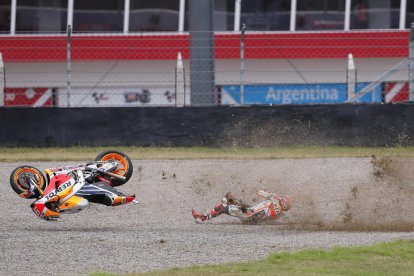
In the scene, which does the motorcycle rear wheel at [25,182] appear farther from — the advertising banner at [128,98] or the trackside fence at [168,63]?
the advertising banner at [128,98]

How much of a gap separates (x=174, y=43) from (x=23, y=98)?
4.51m

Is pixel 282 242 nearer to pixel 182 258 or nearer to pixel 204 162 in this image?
pixel 182 258

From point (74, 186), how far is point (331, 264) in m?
3.36

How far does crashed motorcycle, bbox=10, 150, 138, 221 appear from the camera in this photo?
1016 centimetres

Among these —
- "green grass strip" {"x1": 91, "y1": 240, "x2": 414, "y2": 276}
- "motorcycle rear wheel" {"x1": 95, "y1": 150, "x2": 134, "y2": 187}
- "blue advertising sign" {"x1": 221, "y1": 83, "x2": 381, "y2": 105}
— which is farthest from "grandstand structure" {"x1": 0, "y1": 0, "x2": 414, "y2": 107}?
"green grass strip" {"x1": 91, "y1": 240, "x2": 414, "y2": 276}

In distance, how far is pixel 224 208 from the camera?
→ 10.6 metres

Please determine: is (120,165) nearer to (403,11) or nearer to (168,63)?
(168,63)

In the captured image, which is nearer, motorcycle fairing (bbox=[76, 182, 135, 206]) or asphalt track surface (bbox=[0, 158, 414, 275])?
asphalt track surface (bbox=[0, 158, 414, 275])

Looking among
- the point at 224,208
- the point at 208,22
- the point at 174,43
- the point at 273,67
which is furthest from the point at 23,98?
the point at 224,208

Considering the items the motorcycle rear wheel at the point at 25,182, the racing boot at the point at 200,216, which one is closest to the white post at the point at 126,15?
the motorcycle rear wheel at the point at 25,182

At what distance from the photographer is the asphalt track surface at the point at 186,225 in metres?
8.52

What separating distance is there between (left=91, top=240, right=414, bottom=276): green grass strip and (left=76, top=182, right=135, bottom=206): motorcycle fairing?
2405mm

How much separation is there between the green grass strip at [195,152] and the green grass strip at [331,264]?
6688 mm

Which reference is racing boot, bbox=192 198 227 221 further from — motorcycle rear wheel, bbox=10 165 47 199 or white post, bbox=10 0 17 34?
white post, bbox=10 0 17 34
